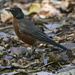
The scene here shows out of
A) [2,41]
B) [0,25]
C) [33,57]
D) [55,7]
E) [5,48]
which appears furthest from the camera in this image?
[55,7]

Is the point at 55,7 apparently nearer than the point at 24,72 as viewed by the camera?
No

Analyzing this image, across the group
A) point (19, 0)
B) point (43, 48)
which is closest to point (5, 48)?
point (43, 48)

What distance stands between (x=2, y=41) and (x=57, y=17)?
2.46 meters

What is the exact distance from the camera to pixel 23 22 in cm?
505

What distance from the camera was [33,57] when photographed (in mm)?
4355

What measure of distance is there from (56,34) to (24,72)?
7.65 feet

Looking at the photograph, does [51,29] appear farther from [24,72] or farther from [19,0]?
[19,0]

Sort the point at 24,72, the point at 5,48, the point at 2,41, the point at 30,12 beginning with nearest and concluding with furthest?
1. the point at 24,72
2. the point at 5,48
3. the point at 2,41
4. the point at 30,12

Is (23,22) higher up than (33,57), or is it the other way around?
(23,22)

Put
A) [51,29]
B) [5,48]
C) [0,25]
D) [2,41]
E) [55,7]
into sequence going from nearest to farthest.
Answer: [5,48] < [2,41] < [51,29] < [0,25] < [55,7]

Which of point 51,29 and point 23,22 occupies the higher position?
point 23,22

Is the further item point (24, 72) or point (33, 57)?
point (33, 57)

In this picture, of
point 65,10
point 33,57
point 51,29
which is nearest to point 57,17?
point 65,10

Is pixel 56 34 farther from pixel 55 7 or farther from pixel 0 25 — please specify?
pixel 55 7
